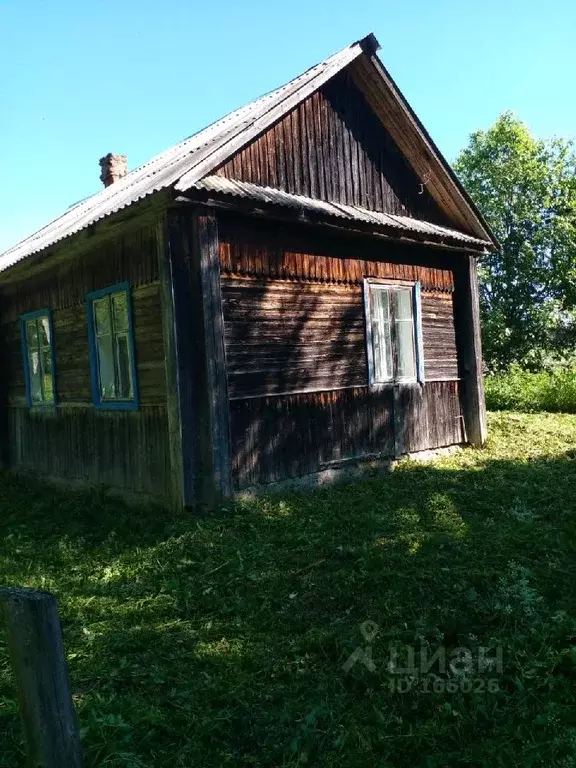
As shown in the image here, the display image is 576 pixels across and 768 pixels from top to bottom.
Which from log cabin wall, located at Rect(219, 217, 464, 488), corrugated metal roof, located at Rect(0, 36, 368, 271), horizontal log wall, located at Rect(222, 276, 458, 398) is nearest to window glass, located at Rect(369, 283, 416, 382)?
log cabin wall, located at Rect(219, 217, 464, 488)

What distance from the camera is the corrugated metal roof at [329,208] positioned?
22.7 ft

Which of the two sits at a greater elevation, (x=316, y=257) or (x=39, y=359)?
(x=316, y=257)

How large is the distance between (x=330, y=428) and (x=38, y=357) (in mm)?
4856

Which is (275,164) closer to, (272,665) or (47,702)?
(272,665)

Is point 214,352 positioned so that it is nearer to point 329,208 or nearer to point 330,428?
point 330,428

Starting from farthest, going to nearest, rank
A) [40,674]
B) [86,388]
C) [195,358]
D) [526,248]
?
[526,248] → [86,388] → [195,358] → [40,674]

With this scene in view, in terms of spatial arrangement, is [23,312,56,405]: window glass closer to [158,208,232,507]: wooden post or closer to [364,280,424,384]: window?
[158,208,232,507]: wooden post

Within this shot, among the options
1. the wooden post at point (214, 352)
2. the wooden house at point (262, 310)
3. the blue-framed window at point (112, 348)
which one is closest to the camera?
the wooden post at point (214, 352)

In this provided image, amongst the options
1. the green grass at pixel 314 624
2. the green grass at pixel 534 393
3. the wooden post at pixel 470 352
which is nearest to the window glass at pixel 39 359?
the green grass at pixel 314 624

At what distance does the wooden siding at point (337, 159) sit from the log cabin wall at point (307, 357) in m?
0.77

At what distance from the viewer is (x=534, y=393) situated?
16.3m

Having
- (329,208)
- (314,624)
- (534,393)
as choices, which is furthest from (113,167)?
(314,624)

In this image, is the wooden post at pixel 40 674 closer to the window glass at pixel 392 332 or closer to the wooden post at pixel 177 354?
the wooden post at pixel 177 354

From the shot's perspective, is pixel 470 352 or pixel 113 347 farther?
pixel 470 352
